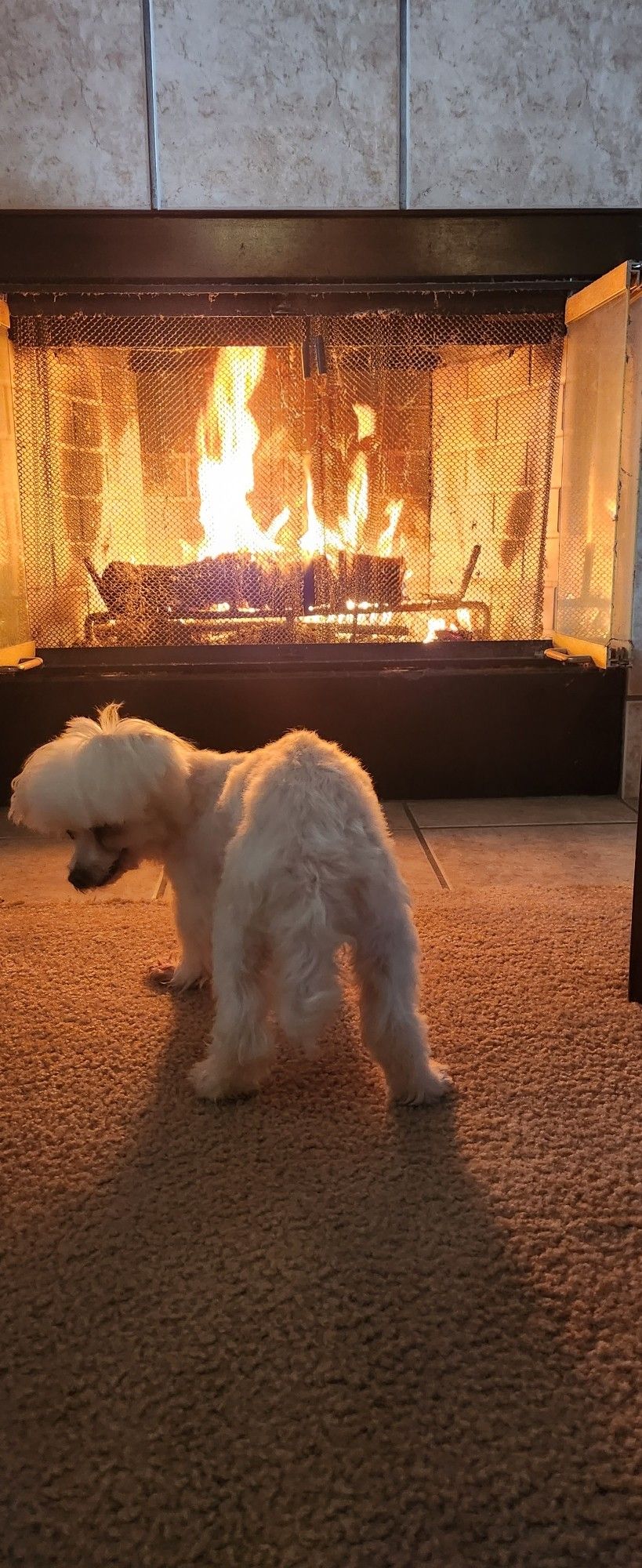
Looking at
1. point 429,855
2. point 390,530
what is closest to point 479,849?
point 429,855

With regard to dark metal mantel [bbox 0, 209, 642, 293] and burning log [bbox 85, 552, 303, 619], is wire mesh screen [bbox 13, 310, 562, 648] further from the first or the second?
dark metal mantel [bbox 0, 209, 642, 293]

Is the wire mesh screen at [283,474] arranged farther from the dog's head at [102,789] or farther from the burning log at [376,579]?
the dog's head at [102,789]

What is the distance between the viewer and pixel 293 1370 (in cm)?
106

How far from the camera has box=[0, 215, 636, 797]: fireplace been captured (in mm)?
3061

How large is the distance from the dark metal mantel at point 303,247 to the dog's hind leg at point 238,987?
2095 millimetres

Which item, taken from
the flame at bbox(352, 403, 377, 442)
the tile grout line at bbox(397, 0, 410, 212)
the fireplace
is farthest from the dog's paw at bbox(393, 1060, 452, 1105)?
the tile grout line at bbox(397, 0, 410, 212)

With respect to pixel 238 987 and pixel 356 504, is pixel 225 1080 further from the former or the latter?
pixel 356 504

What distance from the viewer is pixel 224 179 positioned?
2830 millimetres

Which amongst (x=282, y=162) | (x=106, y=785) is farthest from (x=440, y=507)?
(x=106, y=785)

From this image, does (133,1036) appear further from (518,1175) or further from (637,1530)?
(637,1530)

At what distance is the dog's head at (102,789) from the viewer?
1.67 metres

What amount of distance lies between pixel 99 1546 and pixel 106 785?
1.05m

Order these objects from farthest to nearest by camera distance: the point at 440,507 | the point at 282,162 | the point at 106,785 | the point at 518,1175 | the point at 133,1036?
the point at 440,507 → the point at 282,162 → the point at 133,1036 → the point at 106,785 → the point at 518,1175

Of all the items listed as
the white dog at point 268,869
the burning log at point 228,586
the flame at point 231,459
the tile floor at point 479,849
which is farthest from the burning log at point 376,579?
the white dog at point 268,869
